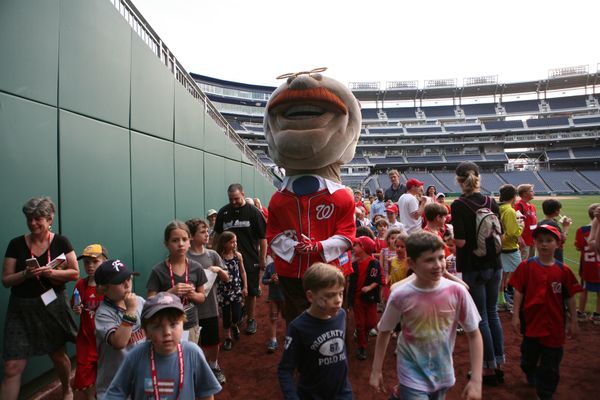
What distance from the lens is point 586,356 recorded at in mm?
3748

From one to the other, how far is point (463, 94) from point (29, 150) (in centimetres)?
6067

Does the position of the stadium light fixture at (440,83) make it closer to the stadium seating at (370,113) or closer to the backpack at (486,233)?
the stadium seating at (370,113)

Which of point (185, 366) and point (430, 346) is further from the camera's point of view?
point (430, 346)

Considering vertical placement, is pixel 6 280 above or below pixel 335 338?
above

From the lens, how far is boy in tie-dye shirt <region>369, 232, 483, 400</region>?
202 cm

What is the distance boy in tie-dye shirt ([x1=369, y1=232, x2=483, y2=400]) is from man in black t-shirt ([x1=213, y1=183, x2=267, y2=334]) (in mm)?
2650

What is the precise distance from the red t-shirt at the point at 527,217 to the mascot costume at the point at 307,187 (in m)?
4.40

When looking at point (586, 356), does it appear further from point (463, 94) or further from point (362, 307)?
point (463, 94)

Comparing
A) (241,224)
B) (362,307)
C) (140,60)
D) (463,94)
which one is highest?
(463,94)

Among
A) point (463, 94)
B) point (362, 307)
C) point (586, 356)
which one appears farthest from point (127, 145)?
point (463, 94)

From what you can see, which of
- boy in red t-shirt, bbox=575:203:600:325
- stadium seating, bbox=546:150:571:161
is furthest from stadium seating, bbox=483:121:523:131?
boy in red t-shirt, bbox=575:203:600:325

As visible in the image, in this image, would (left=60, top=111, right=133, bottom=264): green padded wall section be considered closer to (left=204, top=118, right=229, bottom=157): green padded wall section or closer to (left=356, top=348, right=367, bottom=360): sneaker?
(left=356, top=348, right=367, bottom=360): sneaker

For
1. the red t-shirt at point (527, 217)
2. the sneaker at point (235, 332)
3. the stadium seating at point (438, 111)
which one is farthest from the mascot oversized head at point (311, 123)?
the stadium seating at point (438, 111)

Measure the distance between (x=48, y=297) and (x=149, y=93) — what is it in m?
3.54
